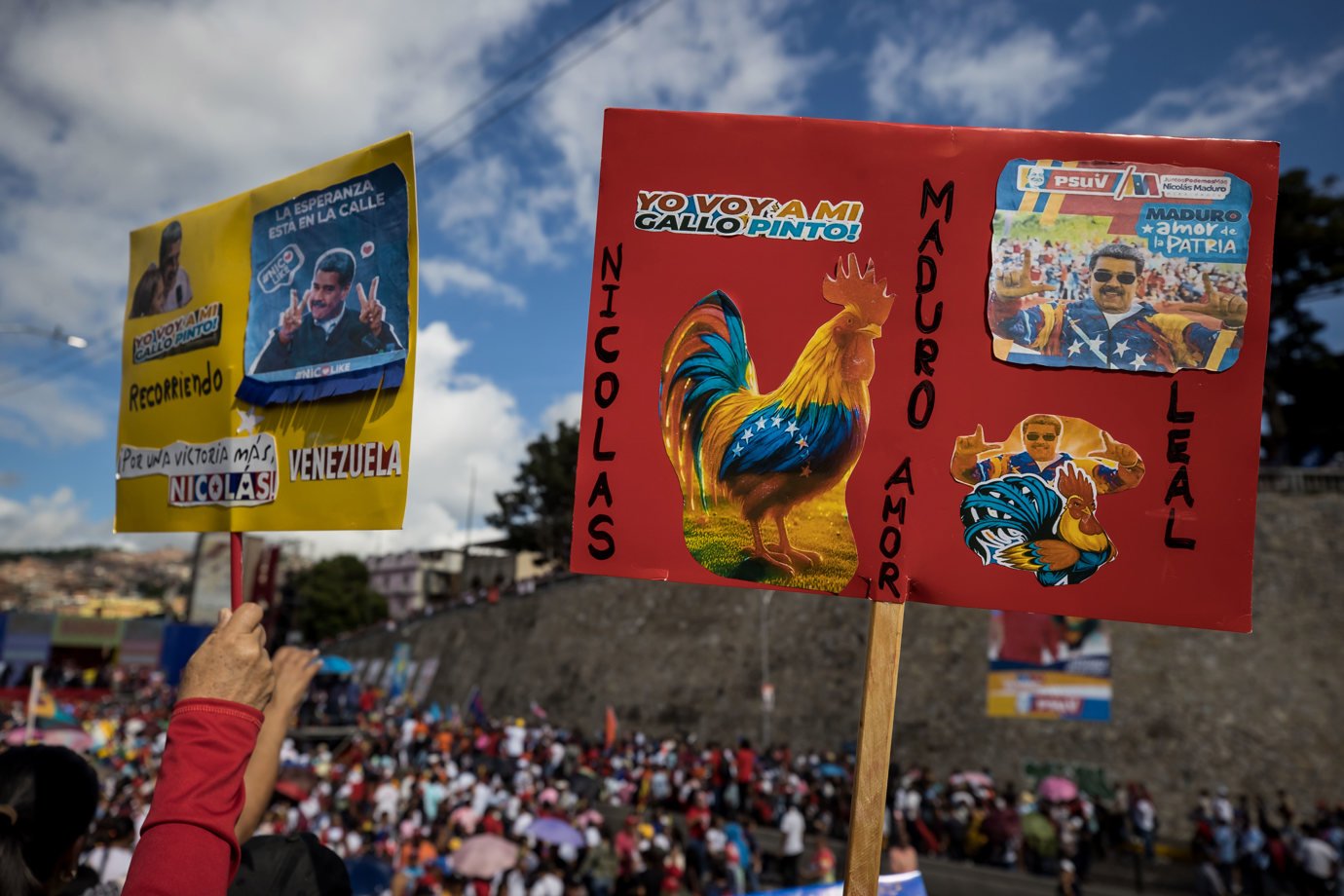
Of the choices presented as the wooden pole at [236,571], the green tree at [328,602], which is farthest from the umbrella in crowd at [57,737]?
the green tree at [328,602]

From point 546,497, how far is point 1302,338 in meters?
32.8

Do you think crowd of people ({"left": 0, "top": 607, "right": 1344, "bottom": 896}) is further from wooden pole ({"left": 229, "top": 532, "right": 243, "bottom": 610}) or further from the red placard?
the red placard

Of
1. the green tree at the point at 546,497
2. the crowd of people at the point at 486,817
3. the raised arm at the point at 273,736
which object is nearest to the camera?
the crowd of people at the point at 486,817

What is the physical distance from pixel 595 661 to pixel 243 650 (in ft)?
106

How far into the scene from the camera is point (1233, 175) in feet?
7.15

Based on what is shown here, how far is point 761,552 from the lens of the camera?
7.38 feet

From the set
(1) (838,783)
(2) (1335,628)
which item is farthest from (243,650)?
(2) (1335,628)

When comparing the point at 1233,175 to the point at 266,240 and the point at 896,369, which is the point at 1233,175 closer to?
the point at 896,369

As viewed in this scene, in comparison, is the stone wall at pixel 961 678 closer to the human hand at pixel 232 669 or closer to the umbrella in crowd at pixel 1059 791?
the umbrella in crowd at pixel 1059 791

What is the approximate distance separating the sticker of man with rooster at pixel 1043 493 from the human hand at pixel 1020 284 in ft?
1.06

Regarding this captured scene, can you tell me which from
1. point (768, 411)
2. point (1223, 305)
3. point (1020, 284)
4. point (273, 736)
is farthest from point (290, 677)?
point (1223, 305)

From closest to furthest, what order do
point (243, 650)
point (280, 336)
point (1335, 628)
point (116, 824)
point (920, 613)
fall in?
point (243, 650)
point (280, 336)
point (116, 824)
point (1335, 628)
point (920, 613)

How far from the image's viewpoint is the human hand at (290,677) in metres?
2.30

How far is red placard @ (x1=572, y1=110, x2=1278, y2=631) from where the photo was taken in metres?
2.16
